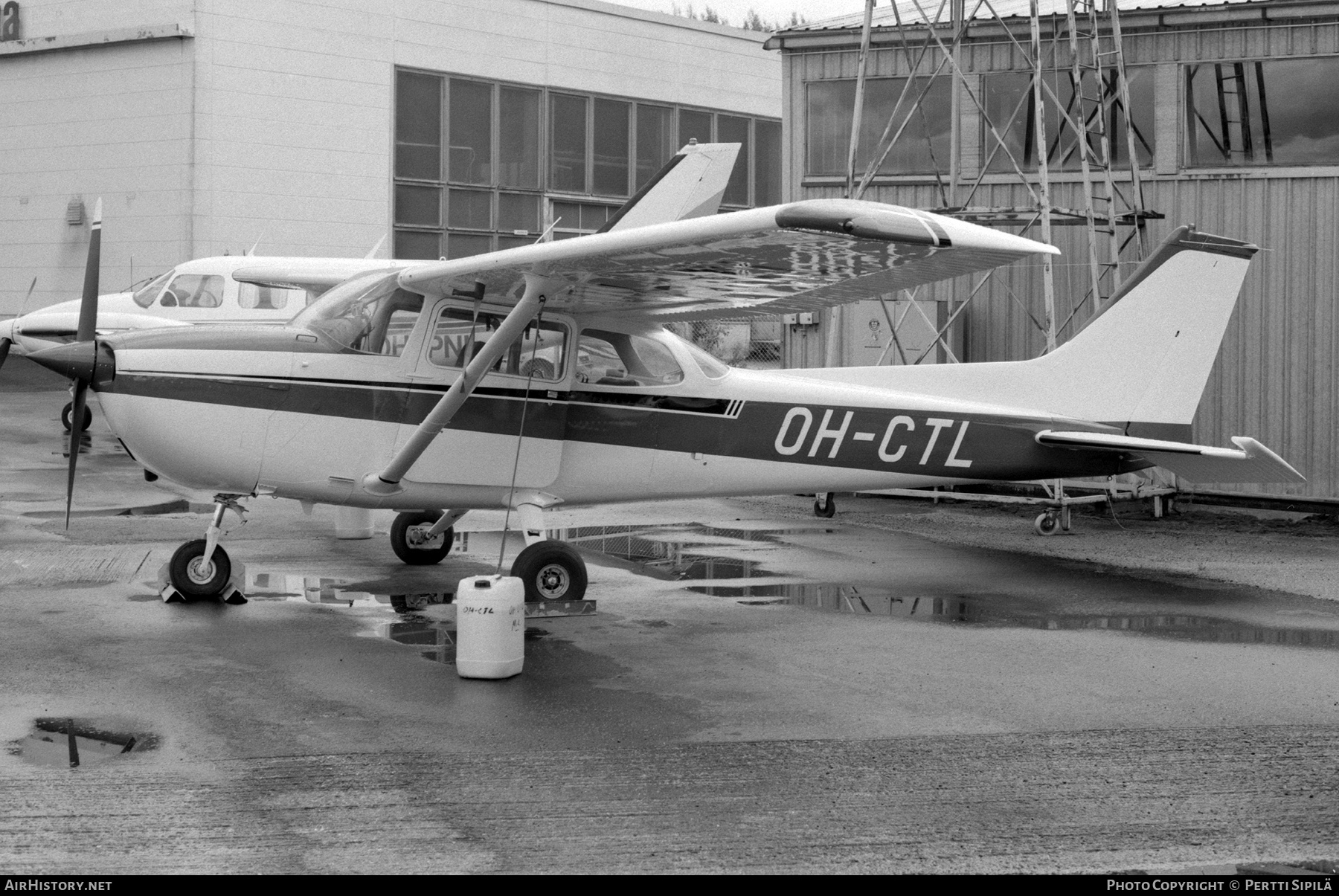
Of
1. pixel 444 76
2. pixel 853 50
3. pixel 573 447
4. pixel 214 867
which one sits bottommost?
pixel 214 867

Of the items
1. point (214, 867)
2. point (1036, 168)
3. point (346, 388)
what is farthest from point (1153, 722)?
point (1036, 168)

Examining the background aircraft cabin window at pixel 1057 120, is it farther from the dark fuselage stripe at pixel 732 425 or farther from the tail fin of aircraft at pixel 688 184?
the dark fuselage stripe at pixel 732 425

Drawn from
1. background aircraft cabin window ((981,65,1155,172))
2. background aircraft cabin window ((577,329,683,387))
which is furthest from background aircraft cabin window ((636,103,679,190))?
background aircraft cabin window ((577,329,683,387))

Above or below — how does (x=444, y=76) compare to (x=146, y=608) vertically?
above

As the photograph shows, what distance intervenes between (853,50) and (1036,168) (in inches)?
113

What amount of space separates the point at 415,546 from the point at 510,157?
2280cm

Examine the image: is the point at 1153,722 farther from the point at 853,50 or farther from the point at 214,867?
the point at 853,50

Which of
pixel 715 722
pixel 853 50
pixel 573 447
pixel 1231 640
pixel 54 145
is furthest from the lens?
pixel 54 145

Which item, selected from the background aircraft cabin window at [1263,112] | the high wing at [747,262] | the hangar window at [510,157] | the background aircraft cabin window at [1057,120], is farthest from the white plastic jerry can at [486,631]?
the hangar window at [510,157]

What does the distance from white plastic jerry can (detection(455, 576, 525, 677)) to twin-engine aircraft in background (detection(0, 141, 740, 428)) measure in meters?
8.98

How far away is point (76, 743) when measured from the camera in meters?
6.04

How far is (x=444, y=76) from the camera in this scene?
31719 millimetres

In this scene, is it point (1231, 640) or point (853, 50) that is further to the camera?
point (853, 50)

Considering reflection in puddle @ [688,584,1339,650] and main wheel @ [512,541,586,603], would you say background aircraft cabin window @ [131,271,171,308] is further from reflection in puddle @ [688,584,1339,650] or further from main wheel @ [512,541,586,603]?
main wheel @ [512,541,586,603]
